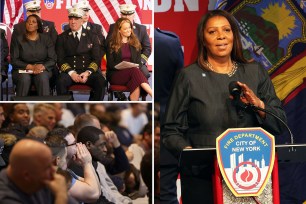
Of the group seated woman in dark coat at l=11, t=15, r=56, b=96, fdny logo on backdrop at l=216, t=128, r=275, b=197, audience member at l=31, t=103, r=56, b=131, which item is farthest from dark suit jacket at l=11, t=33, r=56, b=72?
fdny logo on backdrop at l=216, t=128, r=275, b=197

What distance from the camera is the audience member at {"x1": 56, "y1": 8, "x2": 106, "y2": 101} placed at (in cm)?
479

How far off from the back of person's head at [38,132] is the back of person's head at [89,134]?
0.73ft

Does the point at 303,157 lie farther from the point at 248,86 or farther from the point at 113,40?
the point at 113,40

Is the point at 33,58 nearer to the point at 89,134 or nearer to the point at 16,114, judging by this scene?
the point at 16,114

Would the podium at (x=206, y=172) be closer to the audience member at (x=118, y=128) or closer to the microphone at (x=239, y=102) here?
the microphone at (x=239, y=102)

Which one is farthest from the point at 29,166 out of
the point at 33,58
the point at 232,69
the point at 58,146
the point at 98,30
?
the point at 98,30

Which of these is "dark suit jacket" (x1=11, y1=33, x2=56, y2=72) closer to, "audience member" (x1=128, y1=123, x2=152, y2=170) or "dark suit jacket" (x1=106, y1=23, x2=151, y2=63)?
"dark suit jacket" (x1=106, y1=23, x2=151, y2=63)

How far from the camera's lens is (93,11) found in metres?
4.80

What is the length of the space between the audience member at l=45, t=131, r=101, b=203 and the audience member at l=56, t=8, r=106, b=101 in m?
0.34

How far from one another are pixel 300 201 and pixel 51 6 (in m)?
2.14

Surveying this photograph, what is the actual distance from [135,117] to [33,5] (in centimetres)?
101

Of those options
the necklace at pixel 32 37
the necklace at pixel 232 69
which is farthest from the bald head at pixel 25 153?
the necklace at pixel 32 37

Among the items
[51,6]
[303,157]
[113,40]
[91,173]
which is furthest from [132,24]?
[303,157]

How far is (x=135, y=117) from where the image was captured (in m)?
4.72
